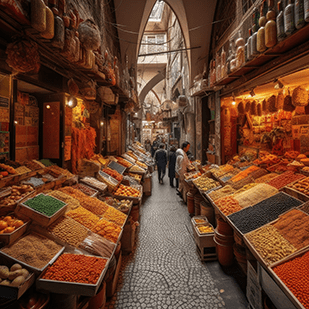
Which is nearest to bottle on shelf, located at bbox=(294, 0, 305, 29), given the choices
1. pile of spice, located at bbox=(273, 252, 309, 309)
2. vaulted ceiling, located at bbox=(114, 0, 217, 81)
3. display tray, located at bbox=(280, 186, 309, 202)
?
display tray, located at bbox=(280, 186, 309, 202)

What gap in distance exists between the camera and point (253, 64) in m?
4.06

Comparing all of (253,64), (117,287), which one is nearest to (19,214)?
(117,287)

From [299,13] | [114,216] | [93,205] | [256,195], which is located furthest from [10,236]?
[299,13]

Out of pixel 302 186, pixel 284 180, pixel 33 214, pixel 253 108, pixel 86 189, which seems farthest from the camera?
pixel 253 108

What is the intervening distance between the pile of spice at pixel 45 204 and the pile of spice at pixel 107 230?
1.87 ft

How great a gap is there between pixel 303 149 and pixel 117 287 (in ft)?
16.7

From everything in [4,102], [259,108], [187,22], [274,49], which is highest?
[187,22]

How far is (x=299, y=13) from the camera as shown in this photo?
100 inches

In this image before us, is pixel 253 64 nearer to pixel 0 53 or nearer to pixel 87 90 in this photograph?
pixel 87 90

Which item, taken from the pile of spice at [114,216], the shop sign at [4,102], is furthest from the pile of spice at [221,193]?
the shop sign at [4,102]

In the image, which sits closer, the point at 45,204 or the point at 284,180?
the point at 45,204

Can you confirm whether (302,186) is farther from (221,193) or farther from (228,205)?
(221,193)

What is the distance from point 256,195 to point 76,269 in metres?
2.73

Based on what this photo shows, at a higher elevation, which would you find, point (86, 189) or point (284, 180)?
point (284, 180)
